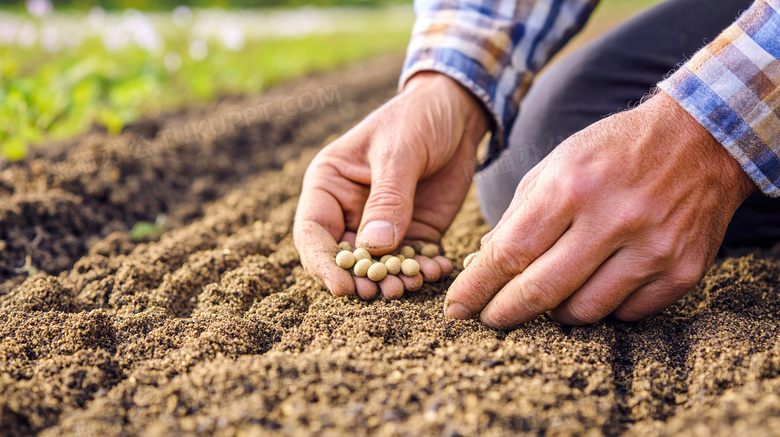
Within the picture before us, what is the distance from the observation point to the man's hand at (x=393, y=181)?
1607mm

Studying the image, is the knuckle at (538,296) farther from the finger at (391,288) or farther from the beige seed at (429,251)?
the beige seed at (429,251)

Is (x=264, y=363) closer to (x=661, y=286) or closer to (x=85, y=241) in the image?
(x=661, y=286)

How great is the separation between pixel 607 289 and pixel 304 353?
0.74 meters

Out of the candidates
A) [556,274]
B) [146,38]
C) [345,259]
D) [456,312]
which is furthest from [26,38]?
[556,274]

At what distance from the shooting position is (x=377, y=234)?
160 centimetres

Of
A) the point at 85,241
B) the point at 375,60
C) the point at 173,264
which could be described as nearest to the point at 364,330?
the point at 173,264

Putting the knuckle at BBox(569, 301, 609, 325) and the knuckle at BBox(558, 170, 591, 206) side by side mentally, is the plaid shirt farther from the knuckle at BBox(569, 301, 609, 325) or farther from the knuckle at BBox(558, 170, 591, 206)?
the knuckle at BBox(569, 301, 609, 325)

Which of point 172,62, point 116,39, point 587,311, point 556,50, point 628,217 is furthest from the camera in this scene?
point 116,39

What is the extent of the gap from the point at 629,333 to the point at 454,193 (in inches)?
32.6

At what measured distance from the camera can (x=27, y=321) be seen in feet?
4.70

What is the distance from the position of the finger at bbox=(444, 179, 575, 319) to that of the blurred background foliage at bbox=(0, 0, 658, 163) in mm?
2341

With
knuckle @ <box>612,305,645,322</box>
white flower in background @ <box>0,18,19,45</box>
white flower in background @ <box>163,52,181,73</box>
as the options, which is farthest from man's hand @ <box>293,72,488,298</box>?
white flower in background @ <box>0,18,19,45</box>

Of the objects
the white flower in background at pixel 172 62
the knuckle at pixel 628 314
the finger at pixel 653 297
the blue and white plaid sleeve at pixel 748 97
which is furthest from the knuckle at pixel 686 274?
the white flower in background at pixel 172 62

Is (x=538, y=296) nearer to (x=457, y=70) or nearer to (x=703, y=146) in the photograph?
(x=703, y=146)
